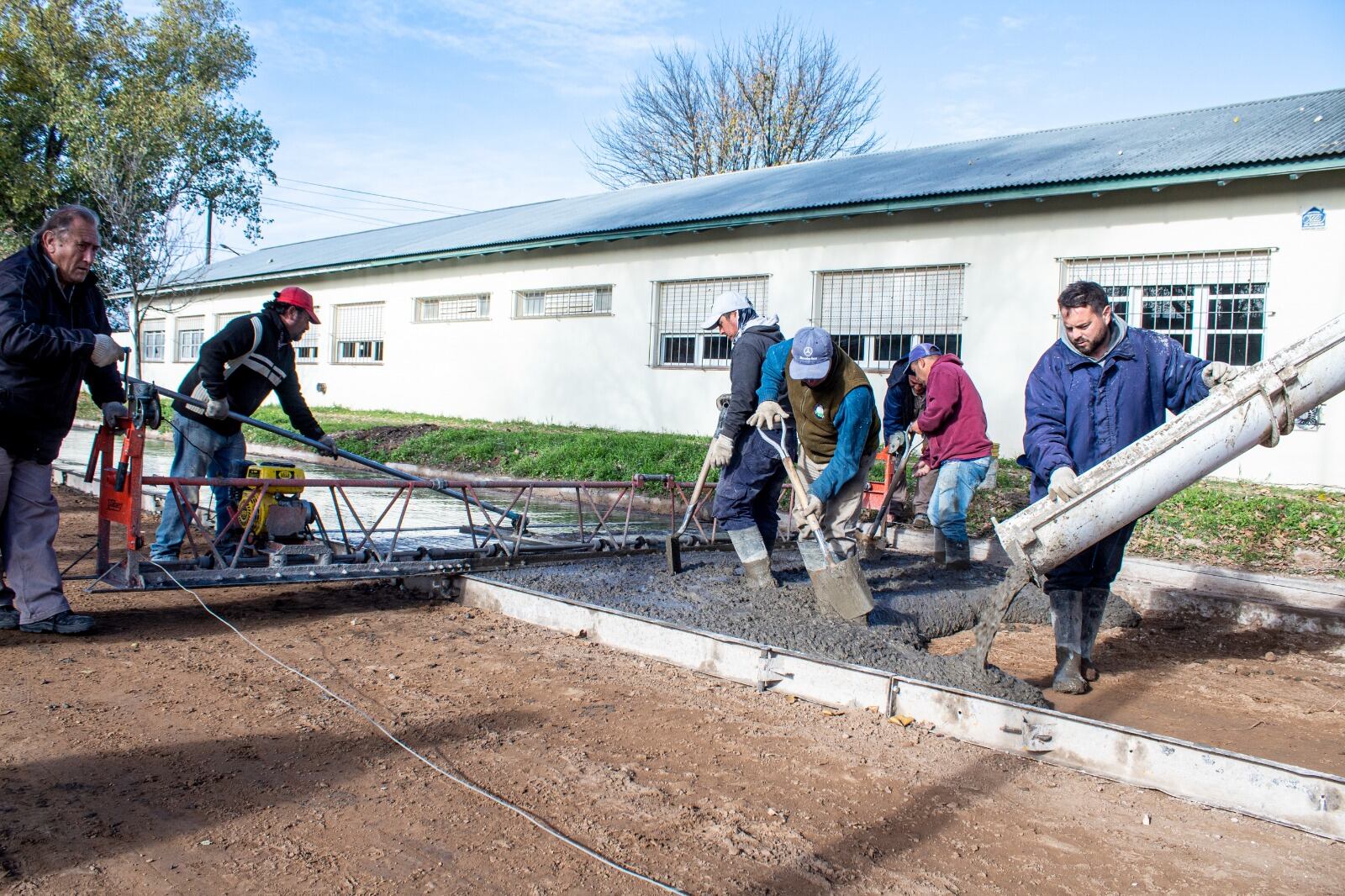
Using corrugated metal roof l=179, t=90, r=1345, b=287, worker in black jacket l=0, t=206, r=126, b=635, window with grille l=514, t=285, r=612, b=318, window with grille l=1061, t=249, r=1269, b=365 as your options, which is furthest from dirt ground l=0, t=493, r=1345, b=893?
window with grille l=514, t=285, r=612, b=318

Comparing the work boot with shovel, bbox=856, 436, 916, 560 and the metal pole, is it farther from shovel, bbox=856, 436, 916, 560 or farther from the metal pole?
shovel, bbox=856, 436, 916, 560

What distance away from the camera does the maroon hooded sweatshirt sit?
7129 millimetres

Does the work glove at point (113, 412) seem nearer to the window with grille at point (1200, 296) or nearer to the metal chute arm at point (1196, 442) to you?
the metal chute arm at point (1196, 442)

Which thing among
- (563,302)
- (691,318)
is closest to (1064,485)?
(691,318)

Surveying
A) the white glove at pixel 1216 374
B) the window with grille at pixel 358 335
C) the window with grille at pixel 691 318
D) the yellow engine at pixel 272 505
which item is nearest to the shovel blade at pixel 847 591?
the white glove at pixel 1216 374

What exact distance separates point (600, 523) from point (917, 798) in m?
4.25

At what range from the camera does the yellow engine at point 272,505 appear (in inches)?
224

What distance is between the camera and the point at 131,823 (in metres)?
2.78

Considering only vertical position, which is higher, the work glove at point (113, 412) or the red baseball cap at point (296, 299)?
the red baseball cap at point (296, 299)

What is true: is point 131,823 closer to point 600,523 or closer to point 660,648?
point 660,648

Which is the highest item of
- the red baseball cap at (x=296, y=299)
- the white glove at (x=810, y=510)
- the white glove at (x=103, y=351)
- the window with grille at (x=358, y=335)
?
the window with grille at (x=358, y=335)

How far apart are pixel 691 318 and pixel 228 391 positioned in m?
11.8

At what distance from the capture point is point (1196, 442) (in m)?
3.85

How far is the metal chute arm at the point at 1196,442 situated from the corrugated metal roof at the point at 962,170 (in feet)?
28.8
